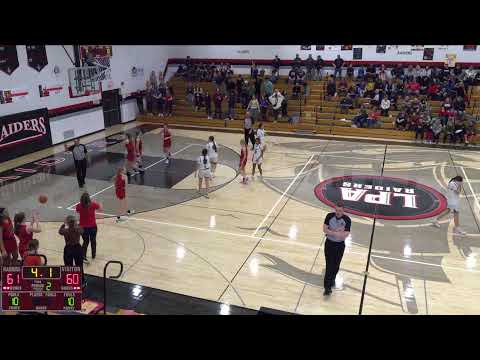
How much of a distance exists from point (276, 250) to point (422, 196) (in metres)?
5.58

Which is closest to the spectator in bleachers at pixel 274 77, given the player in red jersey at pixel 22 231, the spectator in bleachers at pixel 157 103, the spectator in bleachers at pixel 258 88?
the spectator in bleachers at pixel 258 88

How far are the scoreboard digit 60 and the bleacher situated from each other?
16879 mm

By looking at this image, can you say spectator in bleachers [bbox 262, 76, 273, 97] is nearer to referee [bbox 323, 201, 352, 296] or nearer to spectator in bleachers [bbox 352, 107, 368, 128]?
spectator in bleachers [bbox 352, 107, 368, 128]

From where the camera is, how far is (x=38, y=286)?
18.6 feet

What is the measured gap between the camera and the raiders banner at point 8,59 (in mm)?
15607

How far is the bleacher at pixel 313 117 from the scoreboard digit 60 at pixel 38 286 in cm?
1688

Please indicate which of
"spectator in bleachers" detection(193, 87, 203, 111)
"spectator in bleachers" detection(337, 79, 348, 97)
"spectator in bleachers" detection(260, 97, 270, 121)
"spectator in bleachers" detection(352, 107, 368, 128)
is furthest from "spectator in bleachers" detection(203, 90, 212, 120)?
"spectator in bleachers" detection(352, 107, 368, 128)

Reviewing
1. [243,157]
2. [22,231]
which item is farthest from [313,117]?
[22,231]

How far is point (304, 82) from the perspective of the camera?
2367 centimetres

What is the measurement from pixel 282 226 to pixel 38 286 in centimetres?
608

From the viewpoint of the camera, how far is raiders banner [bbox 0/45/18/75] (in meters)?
15.6

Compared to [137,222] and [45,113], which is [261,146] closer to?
[137,222]

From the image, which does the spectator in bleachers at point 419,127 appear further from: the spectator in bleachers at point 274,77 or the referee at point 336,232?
the referee at point 336,232

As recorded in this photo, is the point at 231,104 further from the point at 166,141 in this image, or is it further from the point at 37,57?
the point at 37,57
